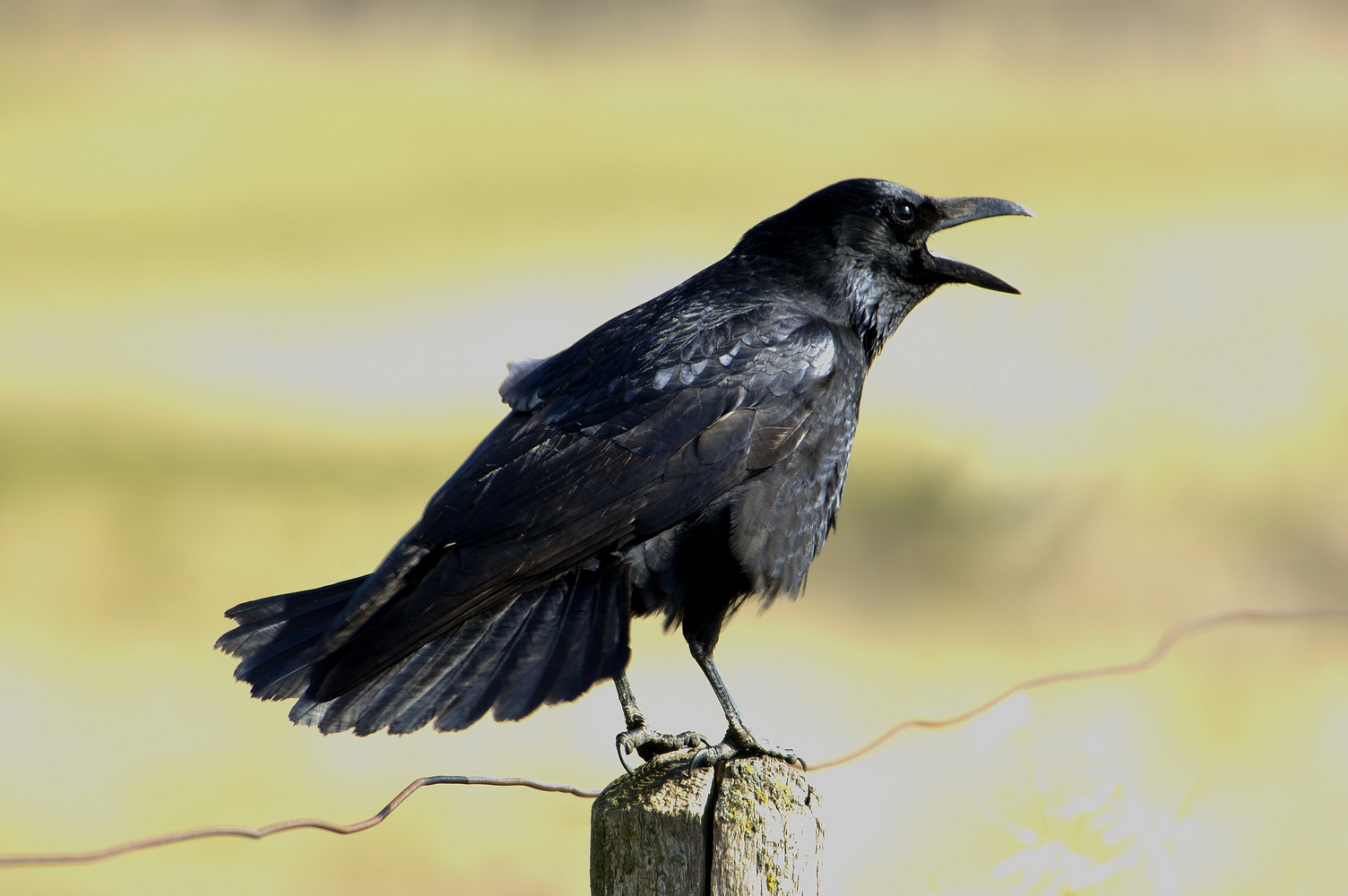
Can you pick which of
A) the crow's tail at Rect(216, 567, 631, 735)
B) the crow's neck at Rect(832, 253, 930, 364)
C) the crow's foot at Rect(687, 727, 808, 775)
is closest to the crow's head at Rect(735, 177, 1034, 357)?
the crow's neck at Rect(832, 253, 930, 364)

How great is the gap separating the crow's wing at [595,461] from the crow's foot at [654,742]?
0.41 m

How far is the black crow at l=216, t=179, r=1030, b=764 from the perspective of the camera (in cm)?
297

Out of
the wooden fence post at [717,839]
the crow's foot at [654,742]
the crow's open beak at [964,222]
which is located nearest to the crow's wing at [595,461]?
the crow's foot at [654,742]

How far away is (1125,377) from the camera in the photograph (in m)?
10.4

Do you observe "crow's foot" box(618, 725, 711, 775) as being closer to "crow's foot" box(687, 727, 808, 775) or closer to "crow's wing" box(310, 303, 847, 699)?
"crow's foot" box(687, 727, 808, 775)

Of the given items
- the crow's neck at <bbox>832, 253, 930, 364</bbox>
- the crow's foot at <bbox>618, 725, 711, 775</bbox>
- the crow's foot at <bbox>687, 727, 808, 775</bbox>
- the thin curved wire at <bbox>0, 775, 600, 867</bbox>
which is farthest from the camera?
the crow's neck at <bbox>832, 253, 930, 364</bbox>

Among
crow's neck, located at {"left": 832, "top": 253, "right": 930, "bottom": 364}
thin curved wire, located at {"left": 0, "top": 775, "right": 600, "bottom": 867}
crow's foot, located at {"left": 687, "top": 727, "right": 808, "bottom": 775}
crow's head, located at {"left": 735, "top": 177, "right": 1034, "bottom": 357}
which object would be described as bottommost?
thin curved wire, located at {"left": 0, "top": 775, "right": 600, "bottom": 867}

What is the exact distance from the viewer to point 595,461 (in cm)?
315

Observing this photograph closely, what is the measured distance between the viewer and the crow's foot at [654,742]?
125 inches

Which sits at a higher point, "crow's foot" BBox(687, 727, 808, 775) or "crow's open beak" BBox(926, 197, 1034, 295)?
"crow's open beak" BBox(926, 197, 1034, 295)

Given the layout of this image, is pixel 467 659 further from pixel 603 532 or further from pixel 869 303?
pixel 869 303

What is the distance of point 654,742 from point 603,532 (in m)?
0.51

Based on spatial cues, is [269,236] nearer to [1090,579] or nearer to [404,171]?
[404,171]

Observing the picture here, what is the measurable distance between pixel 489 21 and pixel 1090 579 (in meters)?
23.4
